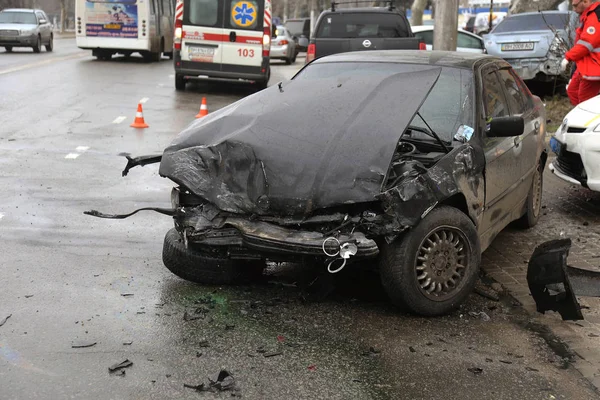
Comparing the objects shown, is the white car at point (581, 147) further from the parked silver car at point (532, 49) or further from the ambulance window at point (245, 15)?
the ambulance window at point (245, 15)

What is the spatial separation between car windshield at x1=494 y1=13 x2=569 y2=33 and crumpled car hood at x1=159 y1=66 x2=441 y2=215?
13025mm

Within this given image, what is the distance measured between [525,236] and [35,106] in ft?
34.6

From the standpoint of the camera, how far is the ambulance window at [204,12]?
18875 mm

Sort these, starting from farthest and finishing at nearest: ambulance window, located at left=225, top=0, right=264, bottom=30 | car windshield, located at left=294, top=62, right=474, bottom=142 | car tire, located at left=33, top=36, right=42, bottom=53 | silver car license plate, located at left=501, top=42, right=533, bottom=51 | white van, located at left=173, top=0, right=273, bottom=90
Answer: car tire, located at left=33, top=36, right=42, bottom=53, ambulance window, located at left=225, top=0, right=264, bottom=30, white van, located at left=173, top=0, right=273, bottom=90, silver car license plate, located at left=501, top=42, right=533, bottom=51, car windshield, located at left=294, top=62, right=474, bottom=142

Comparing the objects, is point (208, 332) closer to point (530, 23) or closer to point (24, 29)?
point (530, 23)

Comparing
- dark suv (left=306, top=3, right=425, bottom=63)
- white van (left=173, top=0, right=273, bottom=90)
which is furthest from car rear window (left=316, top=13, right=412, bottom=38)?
white van (left=173, top=0, right=273, bottom=90)

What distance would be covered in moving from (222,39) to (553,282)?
14941mm

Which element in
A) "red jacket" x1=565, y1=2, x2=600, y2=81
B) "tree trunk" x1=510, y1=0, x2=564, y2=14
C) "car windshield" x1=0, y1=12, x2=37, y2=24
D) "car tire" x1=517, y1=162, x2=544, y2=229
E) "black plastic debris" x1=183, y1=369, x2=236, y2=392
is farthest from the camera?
→ "car windshield" x1=0, y1=12, x2=37, y2=24

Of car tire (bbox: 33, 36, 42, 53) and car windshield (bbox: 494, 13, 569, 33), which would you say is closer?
car windshield (bbox: 494, 13, 569, 33)

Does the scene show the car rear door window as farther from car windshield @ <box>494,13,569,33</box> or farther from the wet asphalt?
the wet asphalt

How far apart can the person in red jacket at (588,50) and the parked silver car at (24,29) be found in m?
25.8

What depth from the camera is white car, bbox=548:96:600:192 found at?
25.5 feet

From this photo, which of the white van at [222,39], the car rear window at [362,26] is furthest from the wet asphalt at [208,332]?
the white van at [222,39]

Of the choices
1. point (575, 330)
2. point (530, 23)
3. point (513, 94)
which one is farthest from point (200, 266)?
point (530, 23)
